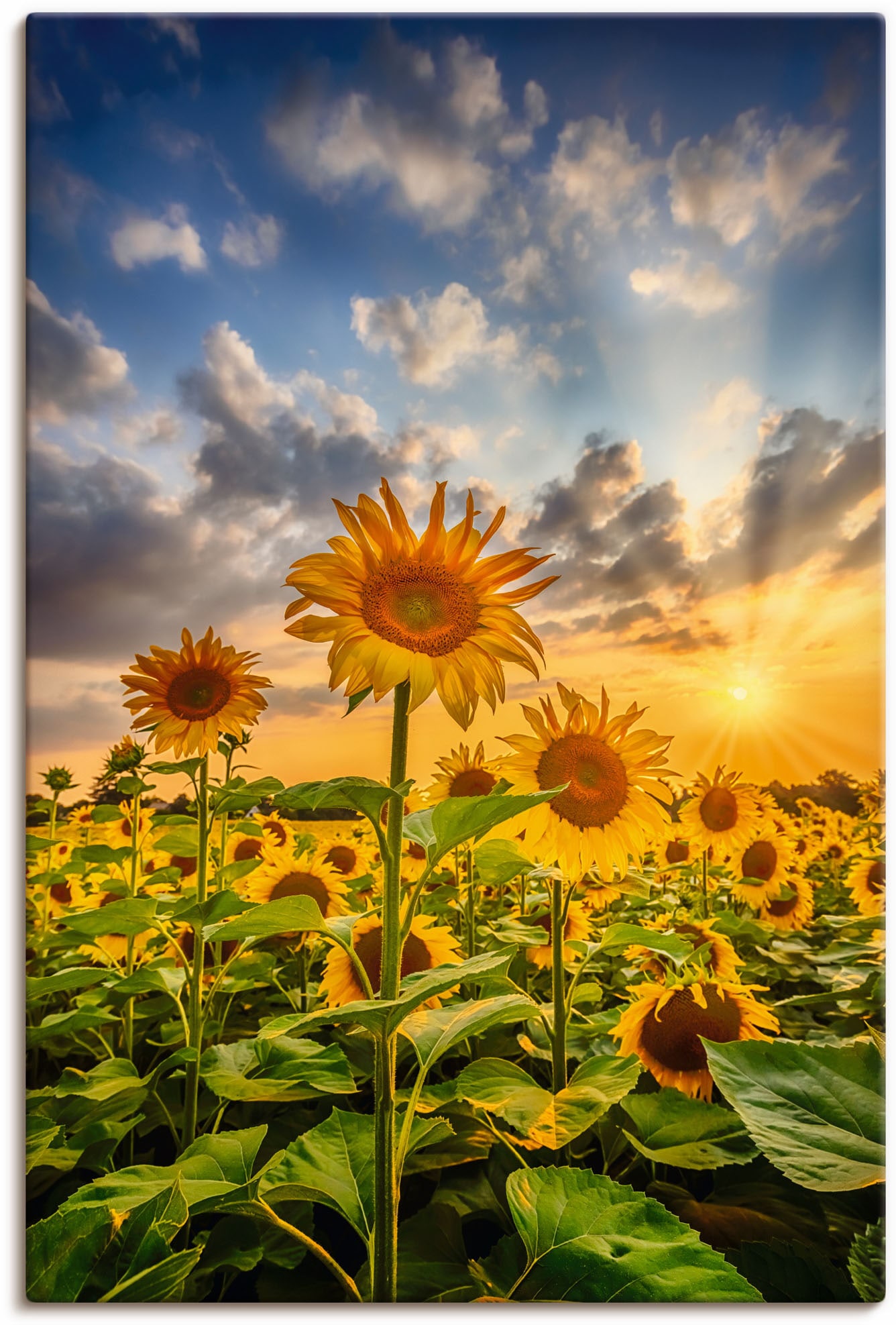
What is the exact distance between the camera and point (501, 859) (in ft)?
4.79

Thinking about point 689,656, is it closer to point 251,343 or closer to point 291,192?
point 251,343

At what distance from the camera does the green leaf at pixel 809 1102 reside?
1.04 metres

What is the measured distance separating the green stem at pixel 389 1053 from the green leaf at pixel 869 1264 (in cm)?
66

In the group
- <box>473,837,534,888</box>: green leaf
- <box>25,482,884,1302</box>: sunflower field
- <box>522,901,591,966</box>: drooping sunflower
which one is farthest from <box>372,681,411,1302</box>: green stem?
<box>522,901,591,966</box>: drooping sunflower

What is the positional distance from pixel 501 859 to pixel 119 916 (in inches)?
25.5

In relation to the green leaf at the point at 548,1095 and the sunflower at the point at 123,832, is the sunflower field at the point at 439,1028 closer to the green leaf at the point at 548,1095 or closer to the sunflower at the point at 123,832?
the green leaf at the point at 548,1095

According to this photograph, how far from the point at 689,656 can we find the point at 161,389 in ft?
4.26

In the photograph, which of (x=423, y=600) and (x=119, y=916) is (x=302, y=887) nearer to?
(x=119, y=916)

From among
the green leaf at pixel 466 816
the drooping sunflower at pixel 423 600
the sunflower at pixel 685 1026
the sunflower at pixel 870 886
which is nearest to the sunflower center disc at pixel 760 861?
the sunflower at pixel 870 886

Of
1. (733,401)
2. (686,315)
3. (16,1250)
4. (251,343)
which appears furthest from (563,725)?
(16,1250)

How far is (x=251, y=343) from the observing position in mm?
1853

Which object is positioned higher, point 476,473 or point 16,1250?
point 476,473

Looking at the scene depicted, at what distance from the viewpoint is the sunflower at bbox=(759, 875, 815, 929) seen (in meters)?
2.37

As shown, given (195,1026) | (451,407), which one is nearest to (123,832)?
(195,1026)
